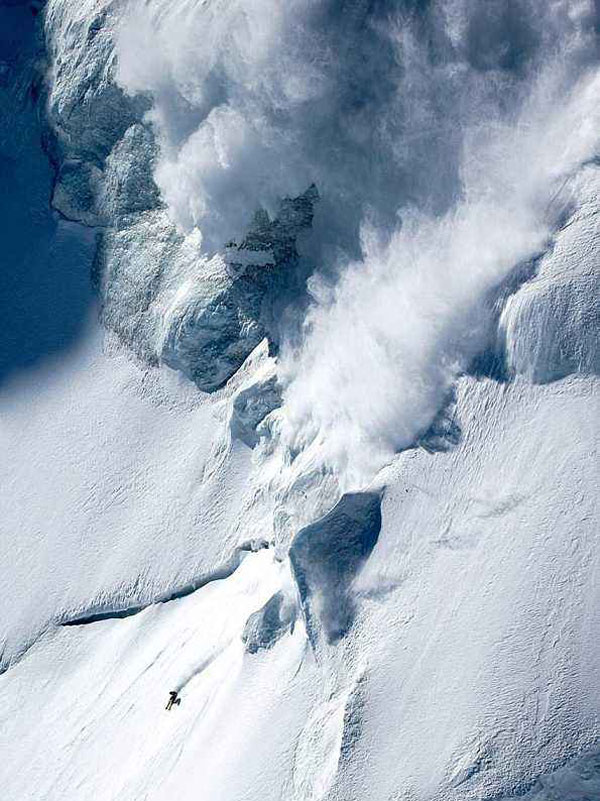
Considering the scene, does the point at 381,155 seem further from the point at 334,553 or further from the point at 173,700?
the point at 173,700

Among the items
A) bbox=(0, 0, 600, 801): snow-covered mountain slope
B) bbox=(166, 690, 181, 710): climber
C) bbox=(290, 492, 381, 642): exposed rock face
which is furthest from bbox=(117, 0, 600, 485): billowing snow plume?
bbox=(166, 690, 181, 710): climber

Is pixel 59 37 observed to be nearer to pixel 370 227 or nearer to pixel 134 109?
pixel 134 109

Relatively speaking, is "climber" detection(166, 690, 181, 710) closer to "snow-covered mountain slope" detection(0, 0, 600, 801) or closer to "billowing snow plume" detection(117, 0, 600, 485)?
"snow-covered mountain slope" detection(0, 0, 600, 801)

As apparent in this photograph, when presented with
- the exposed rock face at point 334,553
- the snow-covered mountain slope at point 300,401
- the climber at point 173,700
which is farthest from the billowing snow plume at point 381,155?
the climber at point 173,700

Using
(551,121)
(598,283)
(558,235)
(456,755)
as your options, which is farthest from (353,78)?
(456,755)

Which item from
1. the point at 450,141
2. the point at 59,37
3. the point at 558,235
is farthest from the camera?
the point at 59,37

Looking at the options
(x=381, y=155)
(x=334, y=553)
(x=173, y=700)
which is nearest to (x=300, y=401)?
(x=334, y=553)

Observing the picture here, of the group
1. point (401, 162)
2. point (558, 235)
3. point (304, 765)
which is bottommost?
point (304, 765)
